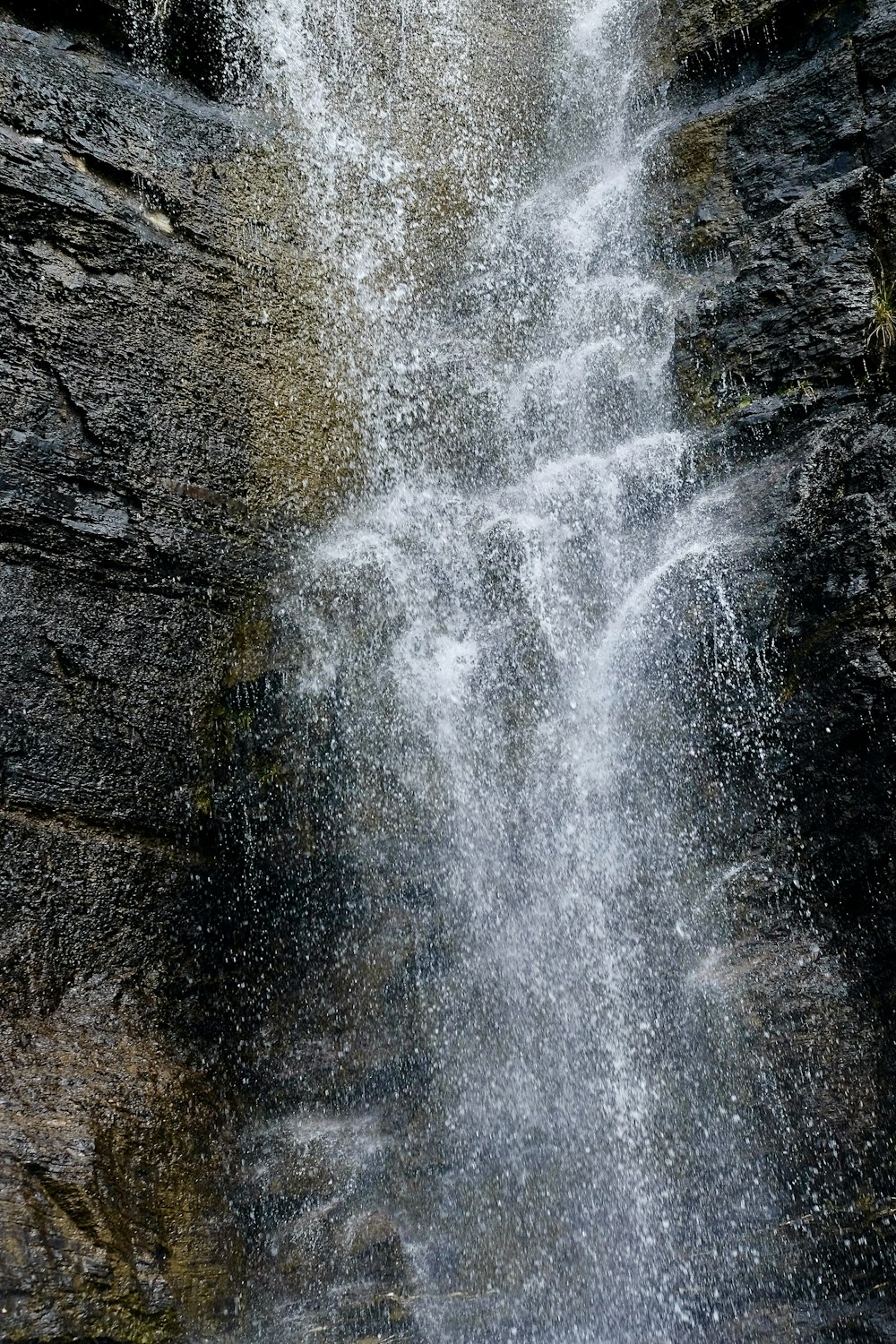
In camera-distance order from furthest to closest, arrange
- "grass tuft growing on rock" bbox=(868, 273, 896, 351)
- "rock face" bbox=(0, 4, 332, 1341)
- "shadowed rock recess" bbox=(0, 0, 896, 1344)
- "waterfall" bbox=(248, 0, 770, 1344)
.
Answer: "grass tuft growing on rock" bbox=(868, 273, 896, 351) → "waterfall" bbox=(248, 0, 770, 1344) → "shadowed rock recess" bbox=(0, 0, 896, 1344) → "rock face" bbox=(0, 4, 332, 1341)

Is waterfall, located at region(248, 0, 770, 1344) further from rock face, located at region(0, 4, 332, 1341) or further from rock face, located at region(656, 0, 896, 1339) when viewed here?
rock face, located at region(0, 4, 332, 1341)

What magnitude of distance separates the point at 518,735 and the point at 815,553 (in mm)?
1707

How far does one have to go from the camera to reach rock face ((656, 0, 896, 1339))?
4.52 m

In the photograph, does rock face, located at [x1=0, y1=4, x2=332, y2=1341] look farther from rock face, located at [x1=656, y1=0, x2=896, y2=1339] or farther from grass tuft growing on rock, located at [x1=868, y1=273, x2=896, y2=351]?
grass tuft growing on rock, located at [x1=868, y1=273, x2=896, y2=351]

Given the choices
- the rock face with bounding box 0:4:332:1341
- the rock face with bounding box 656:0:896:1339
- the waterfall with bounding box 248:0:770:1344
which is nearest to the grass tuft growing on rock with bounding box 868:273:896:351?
the rock face with bounding box 656:0:896:1339

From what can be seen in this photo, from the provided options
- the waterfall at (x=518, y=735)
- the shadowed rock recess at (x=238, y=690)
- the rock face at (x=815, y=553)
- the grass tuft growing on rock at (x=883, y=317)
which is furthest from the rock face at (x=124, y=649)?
the grass tuft growing on rock at (x=883, y=317)

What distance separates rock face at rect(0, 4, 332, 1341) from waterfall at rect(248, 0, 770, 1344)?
1.56ft

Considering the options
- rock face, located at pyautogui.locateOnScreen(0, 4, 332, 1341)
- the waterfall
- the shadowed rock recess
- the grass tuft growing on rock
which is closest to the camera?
rock face, located at pyautogui.locateOnScreen(0, 4, 332, 1341)

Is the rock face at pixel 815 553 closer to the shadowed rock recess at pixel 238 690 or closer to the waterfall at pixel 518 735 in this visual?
the shadowed rock recess at pixel 238 690

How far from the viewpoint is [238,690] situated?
5699 mm

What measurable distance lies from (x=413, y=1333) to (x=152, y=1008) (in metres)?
1.76

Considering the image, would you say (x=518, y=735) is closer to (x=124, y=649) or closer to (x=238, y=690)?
(x=238, y=690)

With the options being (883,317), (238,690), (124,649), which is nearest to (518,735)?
(238,690)

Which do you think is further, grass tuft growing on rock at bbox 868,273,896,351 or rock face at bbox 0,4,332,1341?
grass tuft growing on rock at bbox 868,273,896,351
